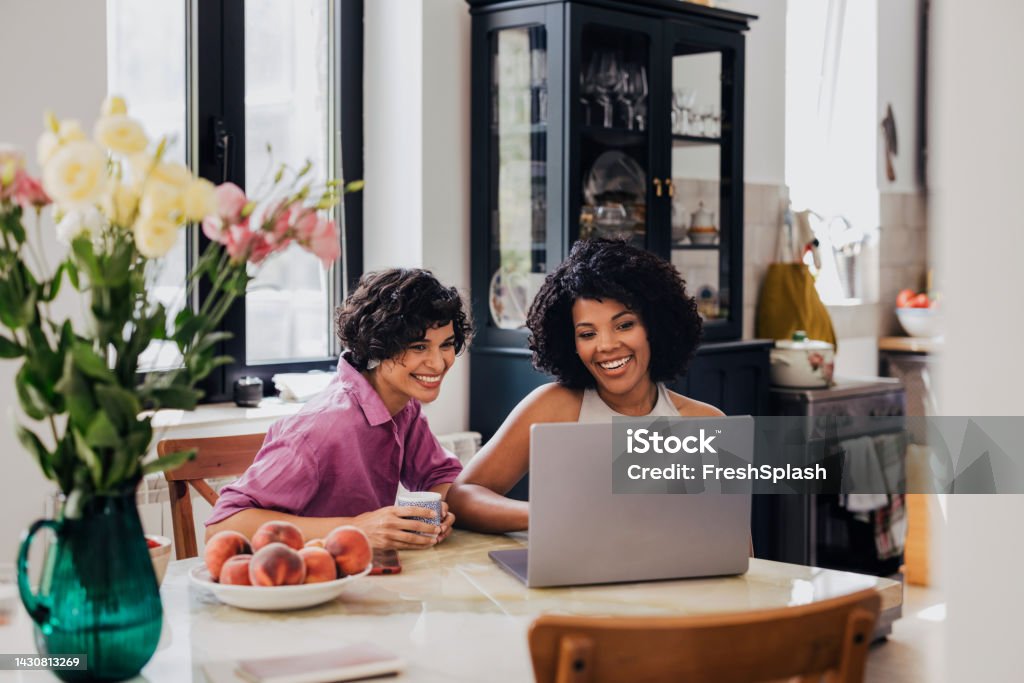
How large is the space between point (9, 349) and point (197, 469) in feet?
3.22

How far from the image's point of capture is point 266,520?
184cm

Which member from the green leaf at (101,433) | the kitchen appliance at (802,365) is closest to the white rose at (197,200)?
the green leaf at (101,433)

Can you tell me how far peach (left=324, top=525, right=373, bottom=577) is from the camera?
62.6 inches

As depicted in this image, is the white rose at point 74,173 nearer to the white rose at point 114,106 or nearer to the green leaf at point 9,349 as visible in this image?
the white rose at point 114,106

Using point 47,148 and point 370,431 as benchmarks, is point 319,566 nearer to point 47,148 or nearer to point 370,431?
point 370,431

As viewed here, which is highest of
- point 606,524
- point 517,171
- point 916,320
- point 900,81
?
point 900,81

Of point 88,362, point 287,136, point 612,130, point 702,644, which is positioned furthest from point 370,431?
point 612,130

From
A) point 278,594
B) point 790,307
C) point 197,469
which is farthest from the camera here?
point 790,307

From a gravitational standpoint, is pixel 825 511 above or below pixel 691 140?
below

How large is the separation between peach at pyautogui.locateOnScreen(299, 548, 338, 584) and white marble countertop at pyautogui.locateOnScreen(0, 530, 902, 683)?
0.05 m

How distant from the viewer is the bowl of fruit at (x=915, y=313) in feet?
17.1

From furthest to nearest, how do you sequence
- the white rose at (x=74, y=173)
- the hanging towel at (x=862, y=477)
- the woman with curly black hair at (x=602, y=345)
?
the hanging towel at (x=862, y=477), the woman with curly black hair at (x=602, y=345), the white rose at (x=74, y=173)

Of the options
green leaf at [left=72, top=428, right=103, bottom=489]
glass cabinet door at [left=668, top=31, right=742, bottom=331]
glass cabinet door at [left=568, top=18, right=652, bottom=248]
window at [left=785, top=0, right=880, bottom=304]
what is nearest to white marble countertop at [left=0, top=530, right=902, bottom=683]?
green leaf at [left=72, top=428, right=103, bottom=489]

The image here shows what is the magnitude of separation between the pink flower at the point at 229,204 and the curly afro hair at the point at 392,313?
2.64 feet
